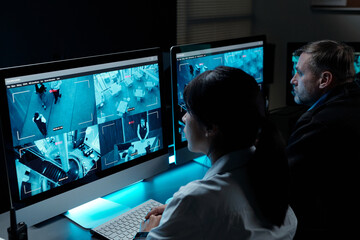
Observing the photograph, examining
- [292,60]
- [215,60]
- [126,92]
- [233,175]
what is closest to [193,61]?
[215,60]

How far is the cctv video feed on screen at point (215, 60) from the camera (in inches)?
68.0

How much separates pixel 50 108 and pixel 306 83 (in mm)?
1220

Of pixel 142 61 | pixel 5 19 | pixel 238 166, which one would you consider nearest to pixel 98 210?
pixel 142 61

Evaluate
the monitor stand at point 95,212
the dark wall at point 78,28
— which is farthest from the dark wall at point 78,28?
the monitor stand at point 95,212

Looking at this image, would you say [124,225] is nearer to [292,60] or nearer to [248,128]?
[248,128]

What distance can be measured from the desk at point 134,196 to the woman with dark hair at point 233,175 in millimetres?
461

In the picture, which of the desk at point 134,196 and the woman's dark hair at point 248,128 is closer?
the woman's dark hair at point 248,128

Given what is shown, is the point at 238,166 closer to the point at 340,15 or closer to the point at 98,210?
the point at 98,210

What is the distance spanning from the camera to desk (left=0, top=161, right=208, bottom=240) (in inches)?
52.4

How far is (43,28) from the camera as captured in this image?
220cm

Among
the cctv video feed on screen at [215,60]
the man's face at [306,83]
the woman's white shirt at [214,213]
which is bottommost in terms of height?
the woman's white shirt at [214,213]

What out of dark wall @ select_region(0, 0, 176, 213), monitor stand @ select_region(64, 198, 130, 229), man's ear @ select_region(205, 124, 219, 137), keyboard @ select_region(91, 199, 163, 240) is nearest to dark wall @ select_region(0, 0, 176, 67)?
dark wall @ select_region(0, 0, 176, 213)

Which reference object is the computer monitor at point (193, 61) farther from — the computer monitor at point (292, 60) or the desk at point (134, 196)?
the computer monitor at point (292, 60)

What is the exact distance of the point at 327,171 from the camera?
5.16 feet
